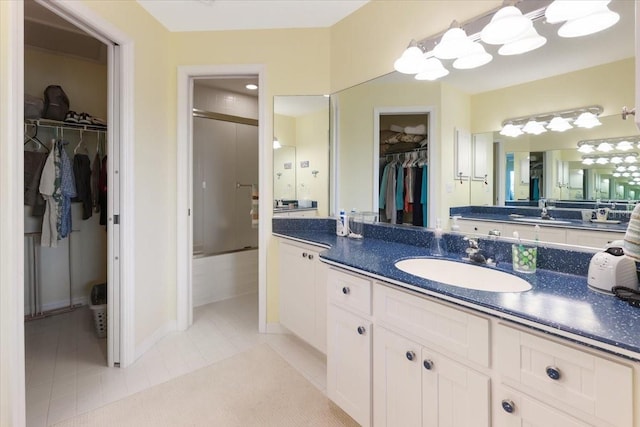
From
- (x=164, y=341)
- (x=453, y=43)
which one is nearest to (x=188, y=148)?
(x=164, y=341)

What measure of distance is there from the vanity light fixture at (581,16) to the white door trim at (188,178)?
1.93 metres

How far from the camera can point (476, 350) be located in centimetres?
101

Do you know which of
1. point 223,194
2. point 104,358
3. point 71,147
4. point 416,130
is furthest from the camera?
point 223,194

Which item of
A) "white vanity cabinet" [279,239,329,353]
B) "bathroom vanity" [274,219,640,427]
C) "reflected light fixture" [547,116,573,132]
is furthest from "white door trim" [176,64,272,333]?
"reflected light fixture" [547,116,573,132]

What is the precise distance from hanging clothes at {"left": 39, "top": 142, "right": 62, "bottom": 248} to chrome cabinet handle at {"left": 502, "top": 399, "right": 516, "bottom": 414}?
3.32 metres

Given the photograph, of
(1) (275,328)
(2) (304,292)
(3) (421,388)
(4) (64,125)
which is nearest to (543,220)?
(3) (421,388)

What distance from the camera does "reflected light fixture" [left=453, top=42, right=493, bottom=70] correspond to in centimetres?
160

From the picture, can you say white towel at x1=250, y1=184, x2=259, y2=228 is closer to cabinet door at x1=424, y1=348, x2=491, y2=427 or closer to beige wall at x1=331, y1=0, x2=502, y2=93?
beige wall at x1=331, y1=0, x2=502, y2=93

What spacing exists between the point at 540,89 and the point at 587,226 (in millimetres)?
652

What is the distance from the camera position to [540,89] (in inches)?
57.4

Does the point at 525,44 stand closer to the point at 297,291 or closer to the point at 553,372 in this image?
the point at 553,372

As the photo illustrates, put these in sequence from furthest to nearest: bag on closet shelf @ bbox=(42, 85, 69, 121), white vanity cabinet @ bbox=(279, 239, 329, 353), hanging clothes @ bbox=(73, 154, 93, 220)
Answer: hanging clothes @ bbox=(73, 154, 93, 220) < bag on closet shelf @ bbox=(42, 85, 69, 121) < white vanity cabinet @ bbox=(279, 239, 329, 353)

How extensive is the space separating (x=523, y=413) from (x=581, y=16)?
147 cm

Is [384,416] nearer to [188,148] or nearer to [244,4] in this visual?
[188,148]
